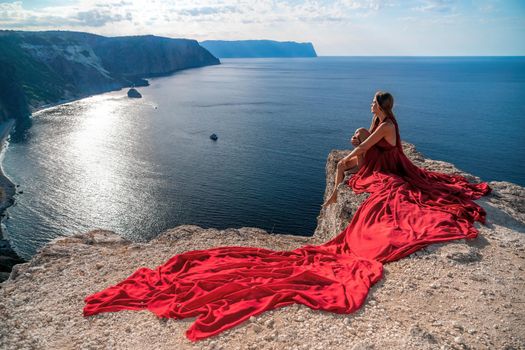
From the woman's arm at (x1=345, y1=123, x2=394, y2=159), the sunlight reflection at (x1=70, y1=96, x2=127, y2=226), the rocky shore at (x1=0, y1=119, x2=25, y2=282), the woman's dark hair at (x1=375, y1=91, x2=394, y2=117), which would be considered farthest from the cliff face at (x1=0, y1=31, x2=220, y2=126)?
the woman's dark hair at (x1=375, y1=91, x2=394, y2=117)

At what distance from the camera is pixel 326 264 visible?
9.81m

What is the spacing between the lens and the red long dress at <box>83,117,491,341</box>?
8586 mm

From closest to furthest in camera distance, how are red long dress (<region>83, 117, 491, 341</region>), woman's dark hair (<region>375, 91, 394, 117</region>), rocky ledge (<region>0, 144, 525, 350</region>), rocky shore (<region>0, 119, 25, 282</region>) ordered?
rocky ledge (<region>0, 144, 525, 350</region>) → red long dress (<region>83, 117, 491, 341</region>) → woman's dark hair (<region>375, 91, 394, 117</region>) → rocky shore (<region>0, 119, 25, 282</region>)

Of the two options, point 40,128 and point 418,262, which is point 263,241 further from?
point 40,128

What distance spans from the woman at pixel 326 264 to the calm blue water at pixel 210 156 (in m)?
21.7

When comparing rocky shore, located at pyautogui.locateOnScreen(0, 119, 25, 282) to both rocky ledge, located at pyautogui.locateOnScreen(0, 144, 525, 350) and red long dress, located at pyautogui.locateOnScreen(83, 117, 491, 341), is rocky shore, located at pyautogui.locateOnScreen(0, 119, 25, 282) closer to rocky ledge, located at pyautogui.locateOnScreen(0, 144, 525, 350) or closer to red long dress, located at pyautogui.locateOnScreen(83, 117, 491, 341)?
rocky ledge, located at pyautogui.locateOnScreen(0, 144, 525, 350)

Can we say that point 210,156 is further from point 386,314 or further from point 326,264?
point 386,314

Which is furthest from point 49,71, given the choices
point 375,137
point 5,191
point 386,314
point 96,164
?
point 386,314

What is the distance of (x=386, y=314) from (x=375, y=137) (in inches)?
246

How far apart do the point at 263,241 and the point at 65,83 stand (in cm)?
11801

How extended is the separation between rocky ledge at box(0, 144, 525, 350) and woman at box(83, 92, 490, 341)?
26cm

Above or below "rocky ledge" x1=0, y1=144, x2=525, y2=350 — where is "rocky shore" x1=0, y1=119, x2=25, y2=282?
below

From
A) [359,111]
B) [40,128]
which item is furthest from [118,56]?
[359,111]

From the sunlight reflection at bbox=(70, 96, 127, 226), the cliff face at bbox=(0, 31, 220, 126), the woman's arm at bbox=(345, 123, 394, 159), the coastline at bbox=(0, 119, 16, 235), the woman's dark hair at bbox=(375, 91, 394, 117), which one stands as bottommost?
the coastline at bbox=(0, 119, 16, 235)
